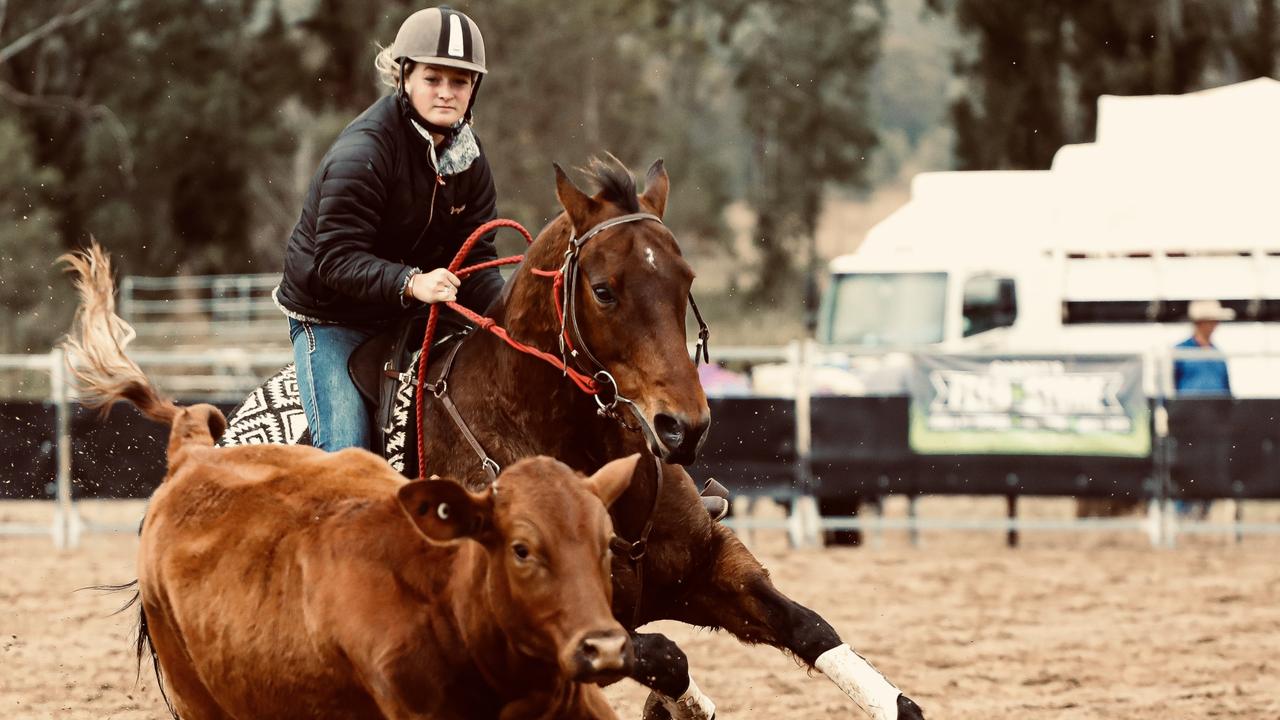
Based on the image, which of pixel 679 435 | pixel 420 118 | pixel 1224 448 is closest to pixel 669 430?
pixel 679 435

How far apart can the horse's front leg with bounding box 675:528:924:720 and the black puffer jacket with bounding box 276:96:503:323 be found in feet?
3.60

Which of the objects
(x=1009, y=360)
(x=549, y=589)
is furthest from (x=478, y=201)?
(x=1009, y=360)

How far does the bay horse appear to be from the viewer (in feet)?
14.7

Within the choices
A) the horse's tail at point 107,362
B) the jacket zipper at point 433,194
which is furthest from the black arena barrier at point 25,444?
the jacket zipper at point 433,194

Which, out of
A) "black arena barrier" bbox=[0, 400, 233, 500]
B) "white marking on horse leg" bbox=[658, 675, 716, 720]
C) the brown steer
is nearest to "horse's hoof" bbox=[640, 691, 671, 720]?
"white marking on horse leg" bbox=[658, 675, 716, 720]

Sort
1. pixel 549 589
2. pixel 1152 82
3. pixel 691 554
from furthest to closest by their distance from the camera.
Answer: pixel 1152 82
pixel 691 554
pixel 549 589

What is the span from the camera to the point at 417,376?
5012 millimetres

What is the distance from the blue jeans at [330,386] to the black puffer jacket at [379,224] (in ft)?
0.16

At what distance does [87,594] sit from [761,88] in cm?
3557

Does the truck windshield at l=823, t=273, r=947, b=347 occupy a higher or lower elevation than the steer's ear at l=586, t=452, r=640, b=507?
lower

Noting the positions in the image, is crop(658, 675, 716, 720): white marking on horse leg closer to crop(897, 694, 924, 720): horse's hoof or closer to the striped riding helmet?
crop(897, 694, 924, 720): horse's hoof

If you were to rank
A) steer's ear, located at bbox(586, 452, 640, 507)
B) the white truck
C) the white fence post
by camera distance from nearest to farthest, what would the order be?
1. steer's ear, located at bbox(586, 452, 640, 507)
2. the white fence post
3. the white truck

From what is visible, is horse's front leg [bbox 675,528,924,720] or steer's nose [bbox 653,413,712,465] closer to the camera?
steer's nose [bbox 653,413,712,465]

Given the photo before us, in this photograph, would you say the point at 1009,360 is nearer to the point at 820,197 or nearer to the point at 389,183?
the point at 389,183
